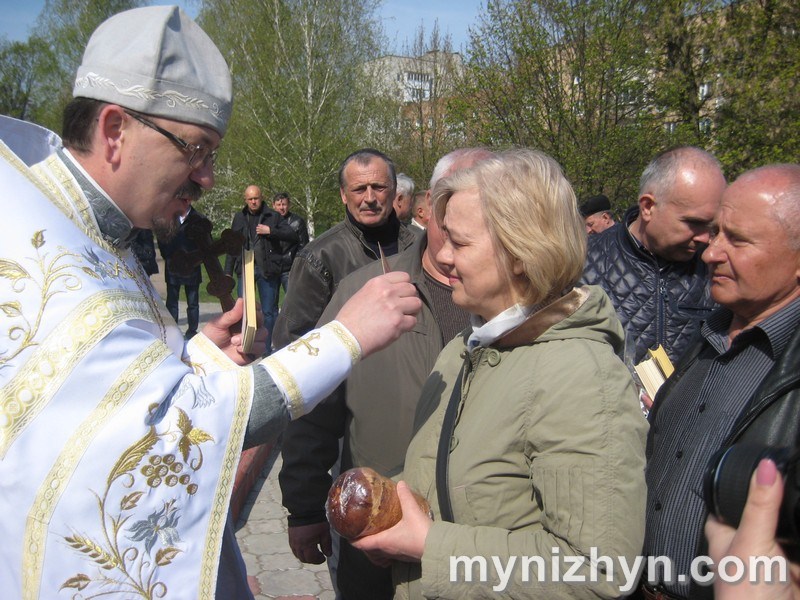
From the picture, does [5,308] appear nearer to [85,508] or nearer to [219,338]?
[85,508]

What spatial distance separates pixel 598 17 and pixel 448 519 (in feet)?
39.2

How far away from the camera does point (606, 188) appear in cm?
1280

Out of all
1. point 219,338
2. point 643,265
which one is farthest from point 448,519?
point 643,265

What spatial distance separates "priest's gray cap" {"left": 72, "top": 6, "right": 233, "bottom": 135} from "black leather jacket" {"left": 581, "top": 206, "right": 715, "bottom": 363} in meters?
2.37

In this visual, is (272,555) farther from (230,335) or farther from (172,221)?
(172,221)

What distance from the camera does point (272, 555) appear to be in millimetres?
4398

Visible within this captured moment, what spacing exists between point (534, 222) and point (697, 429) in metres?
0.89

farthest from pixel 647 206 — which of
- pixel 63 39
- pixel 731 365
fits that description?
pixel 63 39

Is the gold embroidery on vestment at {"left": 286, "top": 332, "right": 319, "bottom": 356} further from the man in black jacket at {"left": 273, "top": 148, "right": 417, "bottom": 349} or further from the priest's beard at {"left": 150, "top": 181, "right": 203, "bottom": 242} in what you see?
the man in black jacket at {"left": 273, "top": 148, "right": 417, "bottom": 349}

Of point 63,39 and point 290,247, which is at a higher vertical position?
point 63,39

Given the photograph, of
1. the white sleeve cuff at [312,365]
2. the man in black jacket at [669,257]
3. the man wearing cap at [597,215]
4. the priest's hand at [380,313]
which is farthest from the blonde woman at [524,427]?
the man wearing cap at [597,215]

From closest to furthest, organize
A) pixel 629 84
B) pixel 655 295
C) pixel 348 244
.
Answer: pixel 655 295, pixel 348 244, pixel 629 84

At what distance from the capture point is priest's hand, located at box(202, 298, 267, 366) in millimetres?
2275

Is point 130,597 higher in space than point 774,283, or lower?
lower
